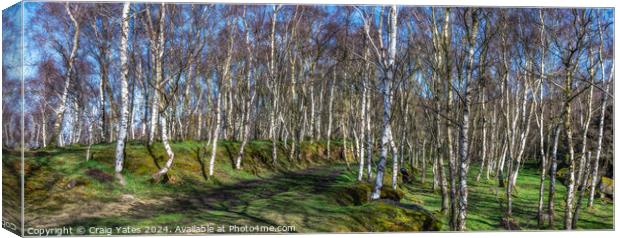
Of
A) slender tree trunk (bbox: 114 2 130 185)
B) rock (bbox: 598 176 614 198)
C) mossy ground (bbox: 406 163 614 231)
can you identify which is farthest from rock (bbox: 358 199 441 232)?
slender tree trunk (bbox: 114 2 130 185)

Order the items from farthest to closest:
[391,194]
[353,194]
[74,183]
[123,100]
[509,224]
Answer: [509,224]
[391,194]
[353,194]
[123,100]
[74,183]

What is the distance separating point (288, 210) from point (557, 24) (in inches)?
320

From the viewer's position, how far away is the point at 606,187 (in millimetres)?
13195

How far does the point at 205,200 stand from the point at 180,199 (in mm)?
571

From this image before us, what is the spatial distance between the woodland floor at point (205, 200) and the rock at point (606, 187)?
364 millimetres

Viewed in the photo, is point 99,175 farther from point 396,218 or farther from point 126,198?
point 396,218

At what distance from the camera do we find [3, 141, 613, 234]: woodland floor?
10.5 meters

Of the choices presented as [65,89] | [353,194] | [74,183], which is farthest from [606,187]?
[65,89]

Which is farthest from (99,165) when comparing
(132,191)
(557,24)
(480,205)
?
(557,24)

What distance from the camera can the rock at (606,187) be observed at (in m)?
12.9

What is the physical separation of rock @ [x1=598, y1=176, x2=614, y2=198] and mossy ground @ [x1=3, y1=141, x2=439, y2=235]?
523 centimetres

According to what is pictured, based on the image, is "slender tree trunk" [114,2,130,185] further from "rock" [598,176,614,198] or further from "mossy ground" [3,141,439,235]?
"rock" [598,176,614,198]

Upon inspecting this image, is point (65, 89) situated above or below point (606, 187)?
above

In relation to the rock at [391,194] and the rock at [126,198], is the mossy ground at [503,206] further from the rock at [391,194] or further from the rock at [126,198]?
the rock at [126,198]
